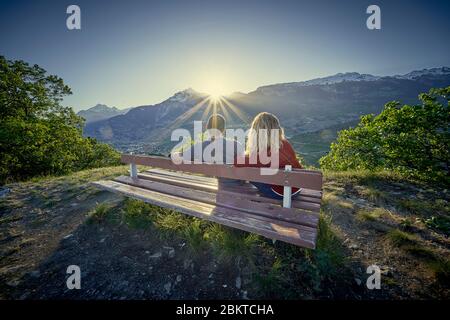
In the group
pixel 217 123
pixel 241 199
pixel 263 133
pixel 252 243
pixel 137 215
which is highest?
pixel 217 123

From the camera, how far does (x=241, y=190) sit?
3.67 metres

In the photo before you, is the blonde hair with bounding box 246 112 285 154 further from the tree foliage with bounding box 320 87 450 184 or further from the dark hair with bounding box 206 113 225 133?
the tree foliage with bounding box 320 87 450 184

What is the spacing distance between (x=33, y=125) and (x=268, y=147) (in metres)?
16.2

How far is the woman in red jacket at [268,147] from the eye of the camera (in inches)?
125

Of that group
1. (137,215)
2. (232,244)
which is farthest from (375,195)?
(137,215)

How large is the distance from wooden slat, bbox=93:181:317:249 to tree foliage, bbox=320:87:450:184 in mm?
5977

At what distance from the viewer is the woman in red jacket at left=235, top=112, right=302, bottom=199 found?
317cm

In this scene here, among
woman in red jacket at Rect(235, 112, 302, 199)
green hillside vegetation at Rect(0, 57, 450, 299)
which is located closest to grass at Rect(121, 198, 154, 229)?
green hillside vegetation at Rect(0, 57, 450, 299)

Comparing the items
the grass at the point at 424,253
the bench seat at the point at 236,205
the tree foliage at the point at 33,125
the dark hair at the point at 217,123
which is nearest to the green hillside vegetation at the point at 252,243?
the grass at the point at 424,253

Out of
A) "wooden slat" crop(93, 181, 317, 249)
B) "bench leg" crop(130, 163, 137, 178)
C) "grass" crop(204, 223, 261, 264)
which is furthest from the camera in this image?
"bench leg" crop(130, 163, 137, 178)

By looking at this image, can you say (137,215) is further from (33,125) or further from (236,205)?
(33,125)

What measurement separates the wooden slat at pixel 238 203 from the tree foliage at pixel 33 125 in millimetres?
11615

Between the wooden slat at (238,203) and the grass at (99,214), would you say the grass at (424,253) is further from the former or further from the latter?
the grass at (99,214)
